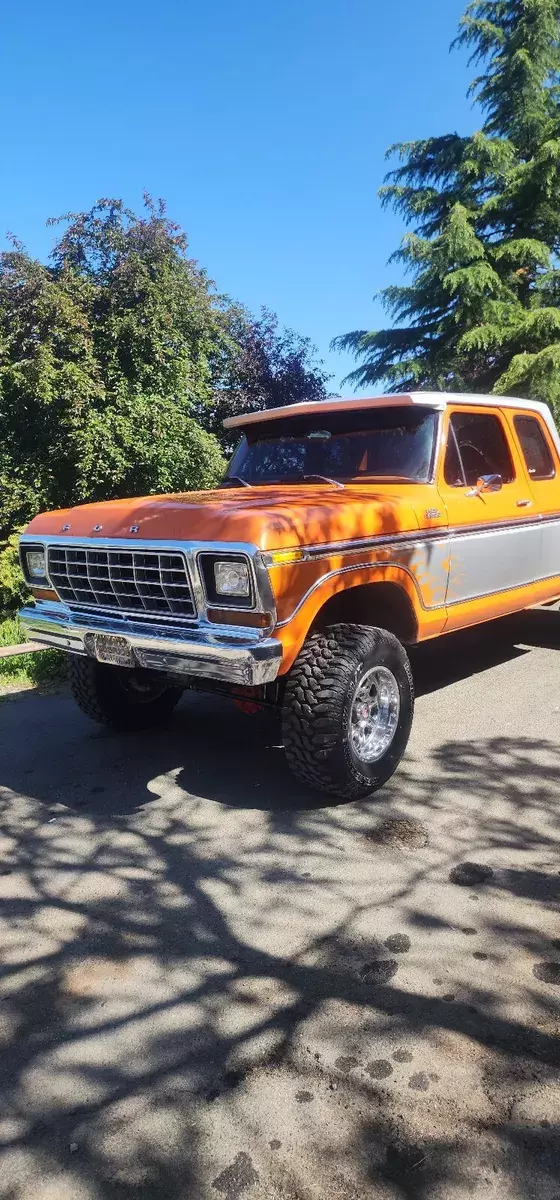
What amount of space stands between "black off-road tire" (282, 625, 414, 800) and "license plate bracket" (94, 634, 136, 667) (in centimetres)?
76

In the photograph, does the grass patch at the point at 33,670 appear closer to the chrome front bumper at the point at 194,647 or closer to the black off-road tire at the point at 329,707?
the chrome front bumper at the point at 194,647

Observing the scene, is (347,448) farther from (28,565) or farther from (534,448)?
(28,565)

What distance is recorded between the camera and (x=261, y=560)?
10.2 feet

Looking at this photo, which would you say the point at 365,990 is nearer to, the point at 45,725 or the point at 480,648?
the point at 45,725

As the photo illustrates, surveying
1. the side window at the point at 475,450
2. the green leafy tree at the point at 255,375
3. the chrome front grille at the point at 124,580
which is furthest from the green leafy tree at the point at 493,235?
the chrome front grille at the point at 124,580

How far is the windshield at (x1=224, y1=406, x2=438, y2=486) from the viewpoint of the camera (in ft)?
14.6

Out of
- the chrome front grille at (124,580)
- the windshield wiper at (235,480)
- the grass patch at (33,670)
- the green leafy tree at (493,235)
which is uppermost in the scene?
the green leafy tree at (493,235)

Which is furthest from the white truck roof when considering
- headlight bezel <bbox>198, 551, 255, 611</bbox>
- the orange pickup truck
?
headlight bezel <bbox>198, 551, 255, 611</bbox>

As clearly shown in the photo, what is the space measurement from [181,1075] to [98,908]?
0.97 metres

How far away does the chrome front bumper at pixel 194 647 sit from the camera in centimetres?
313

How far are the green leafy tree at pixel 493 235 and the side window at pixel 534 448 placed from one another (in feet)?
23.0

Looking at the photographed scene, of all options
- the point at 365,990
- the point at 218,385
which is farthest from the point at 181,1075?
the point at 218,385

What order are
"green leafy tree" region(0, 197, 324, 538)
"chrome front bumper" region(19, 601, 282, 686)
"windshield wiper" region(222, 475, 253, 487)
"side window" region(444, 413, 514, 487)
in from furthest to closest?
1. "green leafy tree" region(0, 197, 324, 538)
2. "windshield wiper" region(222, 475, 253, 487)
3. "side window" region(444, 413, 514, 487)
4. "chrome front bumper" region(19, 601, 282, 686)

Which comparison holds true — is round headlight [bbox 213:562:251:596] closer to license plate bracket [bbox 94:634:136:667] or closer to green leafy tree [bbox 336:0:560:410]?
license plate bracket [bbox 94:634:136:667]
